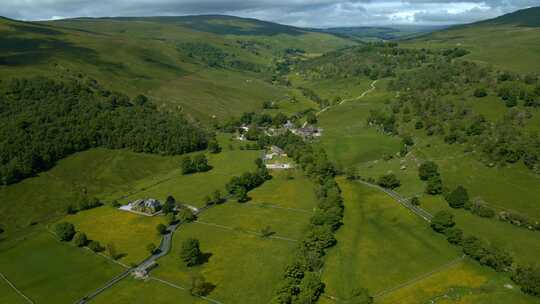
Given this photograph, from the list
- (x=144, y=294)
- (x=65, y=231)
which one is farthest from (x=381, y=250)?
(x=65, y=231)

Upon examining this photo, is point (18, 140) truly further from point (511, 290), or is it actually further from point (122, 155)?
point (511, 290)

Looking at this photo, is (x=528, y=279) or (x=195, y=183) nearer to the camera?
(x=528, y=279)

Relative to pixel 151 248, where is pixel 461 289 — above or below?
below

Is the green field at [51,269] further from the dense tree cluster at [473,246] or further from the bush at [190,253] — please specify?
the dense tree cluster at [473,246]

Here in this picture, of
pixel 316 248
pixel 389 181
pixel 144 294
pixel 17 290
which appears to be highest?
pixel 389 181

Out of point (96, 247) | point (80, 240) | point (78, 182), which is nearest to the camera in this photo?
point (96, 247)

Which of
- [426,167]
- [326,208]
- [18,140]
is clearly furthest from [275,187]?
[18,140]

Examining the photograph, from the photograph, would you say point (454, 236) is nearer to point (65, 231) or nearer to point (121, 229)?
point (121, 229)

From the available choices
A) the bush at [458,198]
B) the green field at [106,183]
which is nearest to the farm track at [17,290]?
the green field at [106,183]
